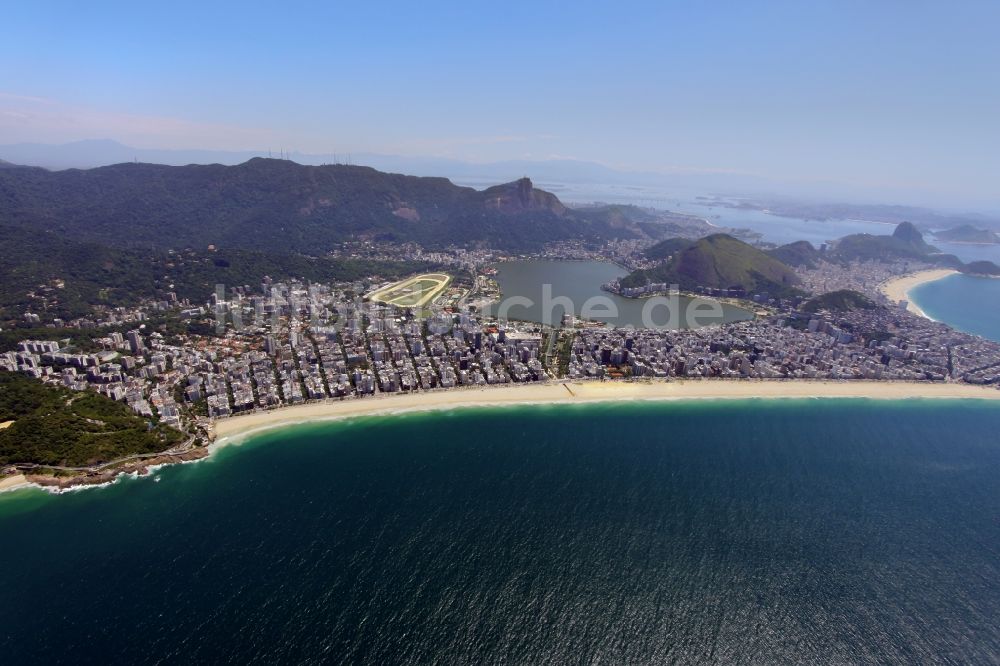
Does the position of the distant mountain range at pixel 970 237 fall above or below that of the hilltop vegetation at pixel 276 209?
below

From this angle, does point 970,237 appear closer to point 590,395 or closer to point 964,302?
point 964,302

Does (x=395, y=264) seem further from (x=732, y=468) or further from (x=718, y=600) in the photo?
(x=718, y=600)

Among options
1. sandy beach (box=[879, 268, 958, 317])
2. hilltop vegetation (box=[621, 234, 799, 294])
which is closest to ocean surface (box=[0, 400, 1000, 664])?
hilltop vegetation (box=[621, 234, 799, 294])

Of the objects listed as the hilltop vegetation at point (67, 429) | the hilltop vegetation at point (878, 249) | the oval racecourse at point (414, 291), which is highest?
the hilltop vegetation at point (878, 249)

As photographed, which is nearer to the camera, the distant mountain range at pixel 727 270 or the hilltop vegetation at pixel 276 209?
the distant mountain range at pixel 727 270

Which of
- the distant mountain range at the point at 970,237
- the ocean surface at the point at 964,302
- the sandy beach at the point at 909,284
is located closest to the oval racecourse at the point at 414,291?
the sandy beach at the point at 909,284

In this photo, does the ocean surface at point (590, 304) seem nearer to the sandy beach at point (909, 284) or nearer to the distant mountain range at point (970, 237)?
the sandy beach at point (909, 284)

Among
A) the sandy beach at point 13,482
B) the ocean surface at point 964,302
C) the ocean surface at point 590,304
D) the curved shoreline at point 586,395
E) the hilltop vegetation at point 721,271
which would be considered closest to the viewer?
the sandy beach at point 13,482
